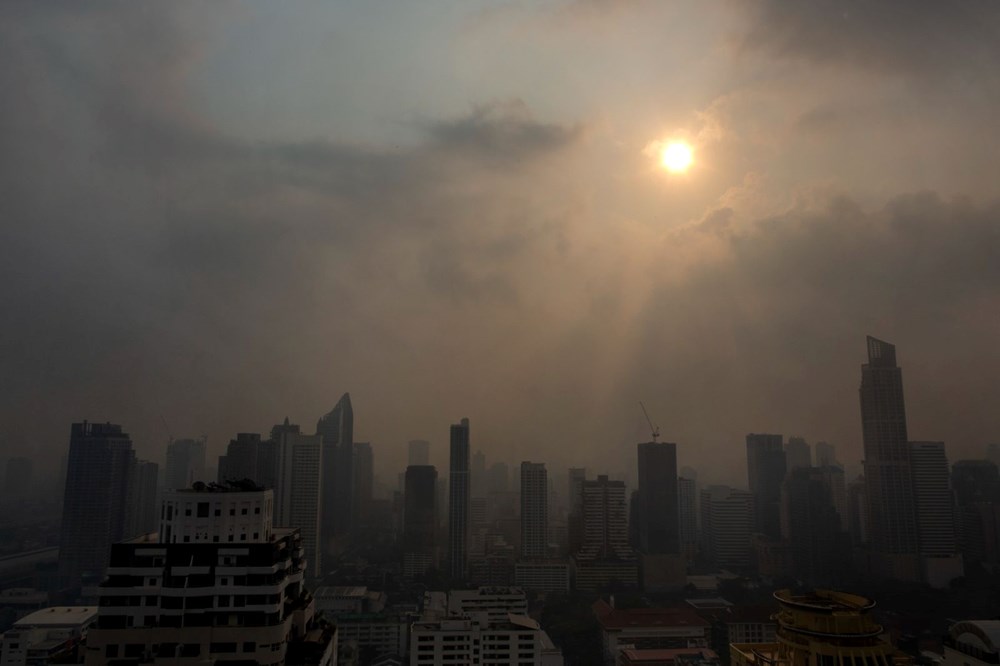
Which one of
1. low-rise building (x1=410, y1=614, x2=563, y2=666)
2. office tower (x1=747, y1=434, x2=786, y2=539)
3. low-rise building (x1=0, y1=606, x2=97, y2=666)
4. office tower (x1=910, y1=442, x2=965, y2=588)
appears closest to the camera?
low-rise building (x1=410, y1=614, x2=563, y2=666)

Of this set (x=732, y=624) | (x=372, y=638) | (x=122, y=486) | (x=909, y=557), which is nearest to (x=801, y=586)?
(x=909, y=557)

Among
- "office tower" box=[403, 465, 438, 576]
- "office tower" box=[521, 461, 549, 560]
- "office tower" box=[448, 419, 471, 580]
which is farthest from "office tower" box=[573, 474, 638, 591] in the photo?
"office tower" box=[403, 465, 438, 576]

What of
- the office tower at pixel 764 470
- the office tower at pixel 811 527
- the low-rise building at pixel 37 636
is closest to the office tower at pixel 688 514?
the office tower at pixel 764 470

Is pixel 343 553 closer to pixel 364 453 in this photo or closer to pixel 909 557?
pixel 364 453

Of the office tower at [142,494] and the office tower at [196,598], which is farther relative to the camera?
the office tower at [142,494]

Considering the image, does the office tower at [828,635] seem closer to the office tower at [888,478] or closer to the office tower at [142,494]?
the office tower at [888,478]

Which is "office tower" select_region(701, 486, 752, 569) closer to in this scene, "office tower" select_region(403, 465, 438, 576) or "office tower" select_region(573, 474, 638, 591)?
"office tower" select_region(573, 474, 638, 591)

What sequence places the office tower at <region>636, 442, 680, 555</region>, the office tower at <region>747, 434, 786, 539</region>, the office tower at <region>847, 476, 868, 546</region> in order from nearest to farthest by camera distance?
the office tower at <region>847, 476, 868, 546</region>
the office tower at <region>636, 442, 680, 555</region>
the office tower at <region>747, 434, 786, 539</region>
